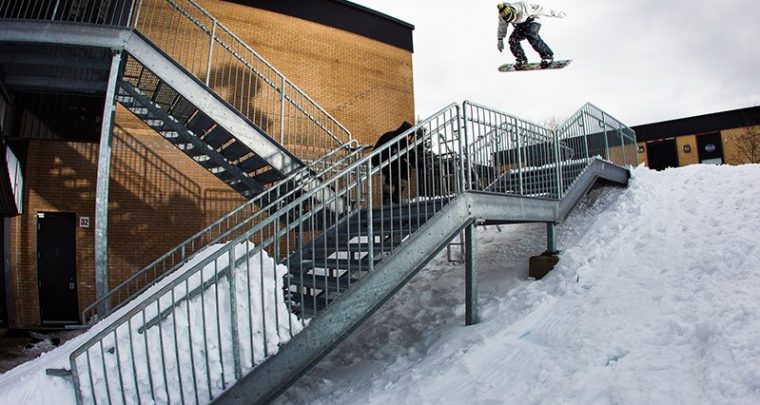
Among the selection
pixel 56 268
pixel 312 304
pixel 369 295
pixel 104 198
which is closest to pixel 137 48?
pixel 104 198

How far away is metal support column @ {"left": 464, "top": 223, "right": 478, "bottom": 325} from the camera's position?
4801mm

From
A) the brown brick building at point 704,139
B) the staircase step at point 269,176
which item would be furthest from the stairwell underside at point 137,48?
the brown brick building at point 704,139

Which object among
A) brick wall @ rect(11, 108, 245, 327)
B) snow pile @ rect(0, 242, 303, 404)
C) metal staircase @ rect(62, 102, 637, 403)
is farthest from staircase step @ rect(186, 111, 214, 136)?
brick wall @ rect(11, 108, 245, 327)

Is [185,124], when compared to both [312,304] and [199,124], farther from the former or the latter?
[312,304]

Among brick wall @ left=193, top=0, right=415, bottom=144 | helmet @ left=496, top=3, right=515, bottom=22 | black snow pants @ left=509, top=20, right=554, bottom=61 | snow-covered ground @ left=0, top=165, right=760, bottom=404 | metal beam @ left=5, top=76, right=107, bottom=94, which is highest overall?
brick wall @ left=193, top=0, right=415, bottom=144

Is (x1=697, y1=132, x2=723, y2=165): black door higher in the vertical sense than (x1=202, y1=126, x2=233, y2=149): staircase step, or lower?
higher

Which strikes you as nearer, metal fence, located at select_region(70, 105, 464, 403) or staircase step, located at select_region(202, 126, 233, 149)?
metal fence, located at select_region(70, 105, 464, 403)

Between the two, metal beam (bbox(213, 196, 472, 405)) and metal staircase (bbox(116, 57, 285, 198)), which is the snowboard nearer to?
metal staircase (bbox(116, 57, 285, 198))

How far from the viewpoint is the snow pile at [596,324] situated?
10.3 ft

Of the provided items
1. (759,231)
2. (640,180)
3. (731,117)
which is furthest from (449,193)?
(731,117)

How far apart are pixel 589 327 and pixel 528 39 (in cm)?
665

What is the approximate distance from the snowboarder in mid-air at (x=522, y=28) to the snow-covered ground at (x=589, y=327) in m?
3.71

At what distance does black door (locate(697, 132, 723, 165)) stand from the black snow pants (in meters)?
18.2

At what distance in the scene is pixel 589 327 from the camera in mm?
4047
